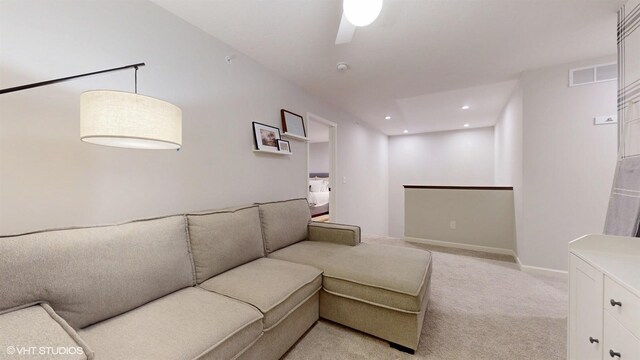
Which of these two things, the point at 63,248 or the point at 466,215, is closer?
the point at 63,248

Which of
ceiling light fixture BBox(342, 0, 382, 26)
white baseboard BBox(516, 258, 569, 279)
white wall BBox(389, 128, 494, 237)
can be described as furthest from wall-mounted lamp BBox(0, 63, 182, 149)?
white wall BBox(389, 128, 494, 237)

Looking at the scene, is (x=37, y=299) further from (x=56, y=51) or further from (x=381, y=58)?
(x=381, y=58)

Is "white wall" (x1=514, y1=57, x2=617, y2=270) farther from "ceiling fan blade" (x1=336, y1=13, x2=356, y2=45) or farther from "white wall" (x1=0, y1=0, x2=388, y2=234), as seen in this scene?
"white wall" (x1=0, y1=0, x2=388, y2=234)

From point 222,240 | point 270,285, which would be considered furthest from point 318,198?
point 270,285

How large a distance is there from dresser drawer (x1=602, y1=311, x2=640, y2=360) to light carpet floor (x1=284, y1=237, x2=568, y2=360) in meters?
0.69

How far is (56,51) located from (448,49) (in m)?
2.95

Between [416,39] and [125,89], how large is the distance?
2331 mm

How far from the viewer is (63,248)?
106cm

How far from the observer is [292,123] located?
3.08m

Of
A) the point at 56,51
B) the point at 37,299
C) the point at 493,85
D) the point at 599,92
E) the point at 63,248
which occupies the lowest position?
the point at 37,299

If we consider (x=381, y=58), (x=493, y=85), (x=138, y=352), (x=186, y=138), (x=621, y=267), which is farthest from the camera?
(x=493, y=85)

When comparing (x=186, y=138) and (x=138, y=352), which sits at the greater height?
(x=186, y=138)

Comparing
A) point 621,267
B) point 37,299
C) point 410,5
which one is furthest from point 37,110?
point 621,267
